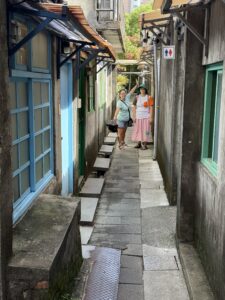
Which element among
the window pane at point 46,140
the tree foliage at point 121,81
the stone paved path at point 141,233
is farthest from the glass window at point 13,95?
the tree foliage at point 121,81

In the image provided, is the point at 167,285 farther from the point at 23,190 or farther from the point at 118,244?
the point at 23,190

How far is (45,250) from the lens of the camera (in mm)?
3947

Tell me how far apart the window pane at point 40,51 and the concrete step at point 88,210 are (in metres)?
2.74

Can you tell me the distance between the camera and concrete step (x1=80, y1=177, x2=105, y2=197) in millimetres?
8906

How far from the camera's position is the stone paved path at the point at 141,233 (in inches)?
202

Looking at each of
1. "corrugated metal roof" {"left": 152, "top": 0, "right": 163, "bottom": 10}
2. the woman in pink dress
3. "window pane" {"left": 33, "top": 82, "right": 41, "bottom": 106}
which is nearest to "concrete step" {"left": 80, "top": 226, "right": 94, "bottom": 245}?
"window pane" {"left": 33, "top": 82, "right": 41, "bottom": 106}

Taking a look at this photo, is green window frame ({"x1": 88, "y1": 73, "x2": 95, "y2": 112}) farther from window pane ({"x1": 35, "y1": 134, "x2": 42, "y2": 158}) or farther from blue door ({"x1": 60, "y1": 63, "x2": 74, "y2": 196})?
window pane ({"x1": 35, "y1": 134, "x2": 42, "y2": 158})

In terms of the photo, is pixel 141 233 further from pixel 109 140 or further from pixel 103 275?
pixel 109 140

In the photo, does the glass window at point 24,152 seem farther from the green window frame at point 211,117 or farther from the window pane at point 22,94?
the green window frame at point 211,117

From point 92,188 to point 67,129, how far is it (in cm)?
167

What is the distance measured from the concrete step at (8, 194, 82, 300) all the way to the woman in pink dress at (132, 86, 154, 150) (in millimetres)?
8938

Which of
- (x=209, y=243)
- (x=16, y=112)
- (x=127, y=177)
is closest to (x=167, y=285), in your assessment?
(x=209, y=243)

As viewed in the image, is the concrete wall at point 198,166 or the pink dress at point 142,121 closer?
the concrete wall at point 198,166

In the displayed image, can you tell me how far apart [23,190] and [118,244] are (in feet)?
6.69
